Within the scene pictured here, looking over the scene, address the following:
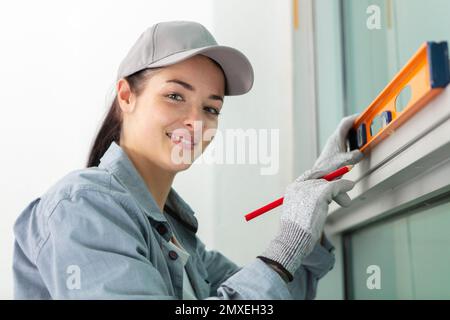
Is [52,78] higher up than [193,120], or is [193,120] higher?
[52,78]

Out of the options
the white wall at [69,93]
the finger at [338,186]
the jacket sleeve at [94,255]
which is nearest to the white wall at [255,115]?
the white wall at [69,93]

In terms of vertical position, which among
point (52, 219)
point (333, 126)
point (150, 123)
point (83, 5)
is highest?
point (83, 5)

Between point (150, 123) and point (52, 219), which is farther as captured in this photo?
point (150, 123)

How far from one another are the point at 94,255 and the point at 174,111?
336 mm

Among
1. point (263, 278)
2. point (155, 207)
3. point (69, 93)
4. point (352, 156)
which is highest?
point (69, 93)

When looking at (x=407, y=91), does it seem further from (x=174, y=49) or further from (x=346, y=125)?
(x=174, y=49)

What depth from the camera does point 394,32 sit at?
0.93m

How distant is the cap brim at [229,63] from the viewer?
0.82m

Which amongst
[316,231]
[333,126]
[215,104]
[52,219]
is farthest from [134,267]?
[333,126]

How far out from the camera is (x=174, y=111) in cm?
85

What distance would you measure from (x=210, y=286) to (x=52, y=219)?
0.57 meters

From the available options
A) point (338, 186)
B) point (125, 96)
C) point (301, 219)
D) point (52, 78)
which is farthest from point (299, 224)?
point (52, 78)

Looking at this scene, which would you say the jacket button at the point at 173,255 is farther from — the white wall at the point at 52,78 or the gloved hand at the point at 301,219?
the white wall at the point at 52,78

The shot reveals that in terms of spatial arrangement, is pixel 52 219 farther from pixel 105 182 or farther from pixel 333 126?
pixel 333 126
